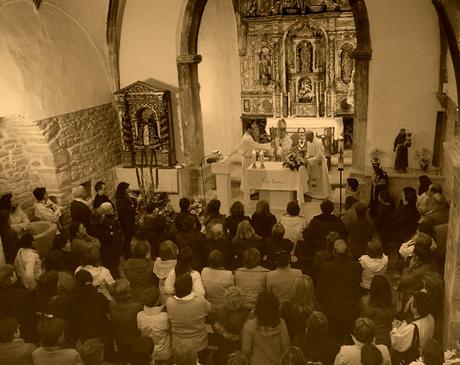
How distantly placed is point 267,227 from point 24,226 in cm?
383

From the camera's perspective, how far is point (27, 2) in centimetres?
1005

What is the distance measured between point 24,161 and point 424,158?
7.67 metres

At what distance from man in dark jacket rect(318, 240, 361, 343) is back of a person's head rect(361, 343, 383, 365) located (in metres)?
1.42

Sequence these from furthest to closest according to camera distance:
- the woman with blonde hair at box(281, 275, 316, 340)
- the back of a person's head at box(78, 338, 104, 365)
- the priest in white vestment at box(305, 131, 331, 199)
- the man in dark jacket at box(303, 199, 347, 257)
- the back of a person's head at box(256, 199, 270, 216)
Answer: the priest in white vestment at box(305, 131, 331, 199) → the back of a person's head at box(256, 199, 270, 216) → the man in dark jacket at box(303, 199, 347, 257) → the woman with blonde hair at box(281, 275, 316, 340) → the back of a person's head at box(78, 338, 104, 365)

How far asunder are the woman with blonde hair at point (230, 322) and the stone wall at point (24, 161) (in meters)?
6.08

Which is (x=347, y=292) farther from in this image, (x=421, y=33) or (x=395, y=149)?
(x=421, y=33)

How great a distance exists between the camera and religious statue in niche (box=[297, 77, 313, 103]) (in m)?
16.6

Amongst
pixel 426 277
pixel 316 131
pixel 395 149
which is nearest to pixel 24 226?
pixel 426 277

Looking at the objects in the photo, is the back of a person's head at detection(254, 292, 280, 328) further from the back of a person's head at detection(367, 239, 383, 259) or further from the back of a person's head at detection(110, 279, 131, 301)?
the back of a person's head at detection(367, 239, 383, 259)

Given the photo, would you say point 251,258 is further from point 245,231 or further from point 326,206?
point 326,206

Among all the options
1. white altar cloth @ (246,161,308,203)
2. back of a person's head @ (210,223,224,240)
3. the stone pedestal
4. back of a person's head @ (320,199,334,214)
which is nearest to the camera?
back of a person's head @ (210,223,224,240)

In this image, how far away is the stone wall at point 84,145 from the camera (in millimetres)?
11016

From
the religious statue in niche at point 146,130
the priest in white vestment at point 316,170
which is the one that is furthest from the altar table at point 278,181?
the religious statue in niche at point 146,130

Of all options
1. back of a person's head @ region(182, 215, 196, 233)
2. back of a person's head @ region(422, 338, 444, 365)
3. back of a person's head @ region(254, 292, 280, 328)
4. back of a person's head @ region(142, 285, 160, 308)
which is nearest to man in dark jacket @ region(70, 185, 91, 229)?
back of a person's head @ region(182, 215, 196, 233)
